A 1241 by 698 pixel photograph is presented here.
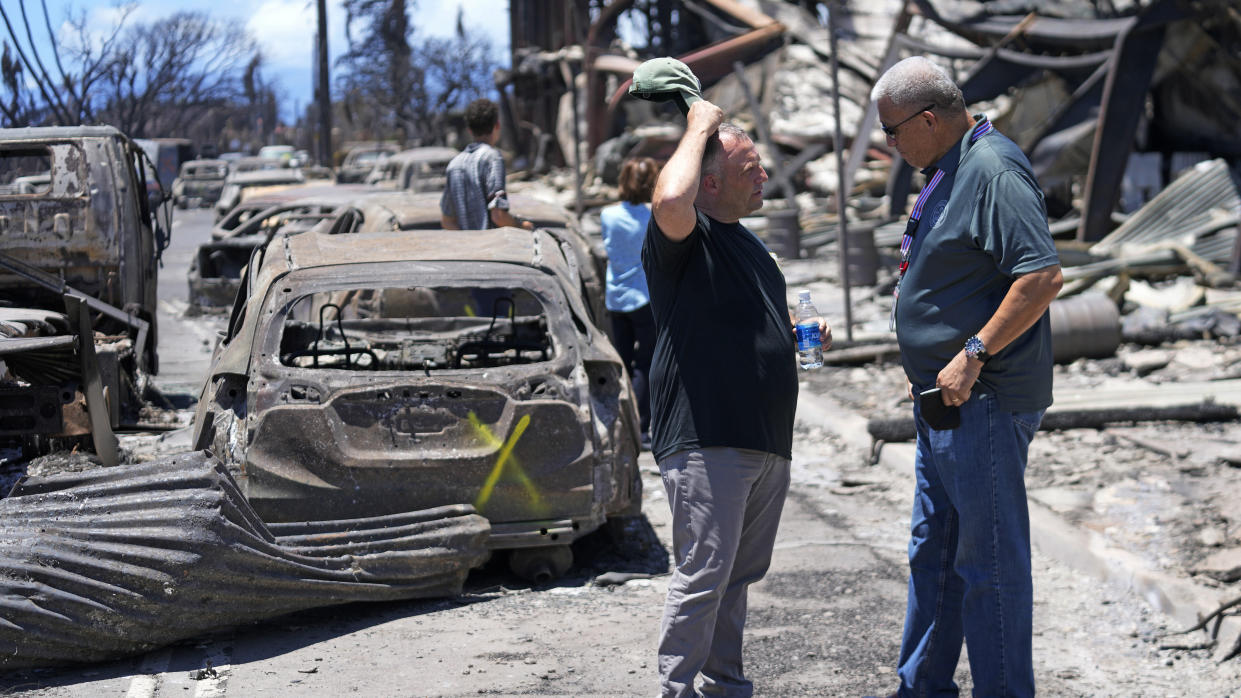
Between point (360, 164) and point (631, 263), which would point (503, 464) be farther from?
point (360, 164)

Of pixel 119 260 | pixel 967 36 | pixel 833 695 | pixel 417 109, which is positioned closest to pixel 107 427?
pixel 119 260

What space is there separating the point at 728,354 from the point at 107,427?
436 centimetres

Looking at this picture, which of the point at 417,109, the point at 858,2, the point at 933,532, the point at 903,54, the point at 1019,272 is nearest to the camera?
the point at 1019,272

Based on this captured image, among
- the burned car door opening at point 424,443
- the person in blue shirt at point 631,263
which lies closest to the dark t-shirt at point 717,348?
the burned car door opening at point 424,443

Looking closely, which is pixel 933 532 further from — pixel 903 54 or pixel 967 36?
pixel 903 54

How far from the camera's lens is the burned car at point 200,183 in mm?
38594

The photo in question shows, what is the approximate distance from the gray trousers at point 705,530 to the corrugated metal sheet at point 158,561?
177cm

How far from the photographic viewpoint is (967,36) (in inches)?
744

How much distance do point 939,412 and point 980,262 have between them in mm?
427

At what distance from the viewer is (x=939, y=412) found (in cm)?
372

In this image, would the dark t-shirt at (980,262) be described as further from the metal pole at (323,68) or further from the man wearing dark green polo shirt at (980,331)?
the metal pole at (323,68)

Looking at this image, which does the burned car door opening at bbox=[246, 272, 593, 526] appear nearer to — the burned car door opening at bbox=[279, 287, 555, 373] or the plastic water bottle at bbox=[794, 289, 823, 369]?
the burned car door opening at bbox=[279, 287, 555, 373]

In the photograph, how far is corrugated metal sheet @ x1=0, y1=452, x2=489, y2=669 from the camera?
4.48 meters

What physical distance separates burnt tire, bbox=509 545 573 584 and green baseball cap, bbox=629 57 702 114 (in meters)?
2.55
